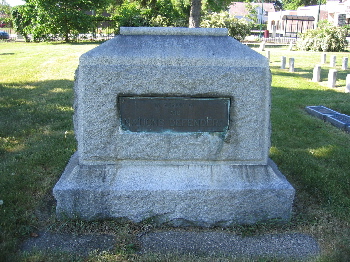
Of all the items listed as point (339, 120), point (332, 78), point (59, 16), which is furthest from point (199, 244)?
point (59, 16)

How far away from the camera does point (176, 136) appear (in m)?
3.11

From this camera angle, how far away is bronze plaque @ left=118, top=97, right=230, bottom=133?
3.07 metres

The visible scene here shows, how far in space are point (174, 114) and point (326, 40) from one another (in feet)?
77.3

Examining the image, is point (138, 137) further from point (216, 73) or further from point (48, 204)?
point (48, 204)

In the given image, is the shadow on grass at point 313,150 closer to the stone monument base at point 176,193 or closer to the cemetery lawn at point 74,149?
the cemetery lawn at point 74,149

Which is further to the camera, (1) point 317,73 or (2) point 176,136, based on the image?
(1) point 317,73

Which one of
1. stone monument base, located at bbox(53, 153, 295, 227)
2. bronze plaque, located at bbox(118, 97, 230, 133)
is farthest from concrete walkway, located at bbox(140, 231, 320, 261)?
bronze plaque, located at bbox(118, 97, 230, 133)

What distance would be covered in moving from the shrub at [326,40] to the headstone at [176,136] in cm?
2313

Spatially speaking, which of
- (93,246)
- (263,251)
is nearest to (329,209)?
(263,251)

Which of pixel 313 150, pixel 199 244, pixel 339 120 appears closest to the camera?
pixel 199 244

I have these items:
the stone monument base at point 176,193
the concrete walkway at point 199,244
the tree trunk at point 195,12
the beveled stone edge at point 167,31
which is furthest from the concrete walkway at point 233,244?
the tree trunk at point 195,12

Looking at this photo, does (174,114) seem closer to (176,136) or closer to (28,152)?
(176,136)

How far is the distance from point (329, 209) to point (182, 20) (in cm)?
2527

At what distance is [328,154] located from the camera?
502cm
